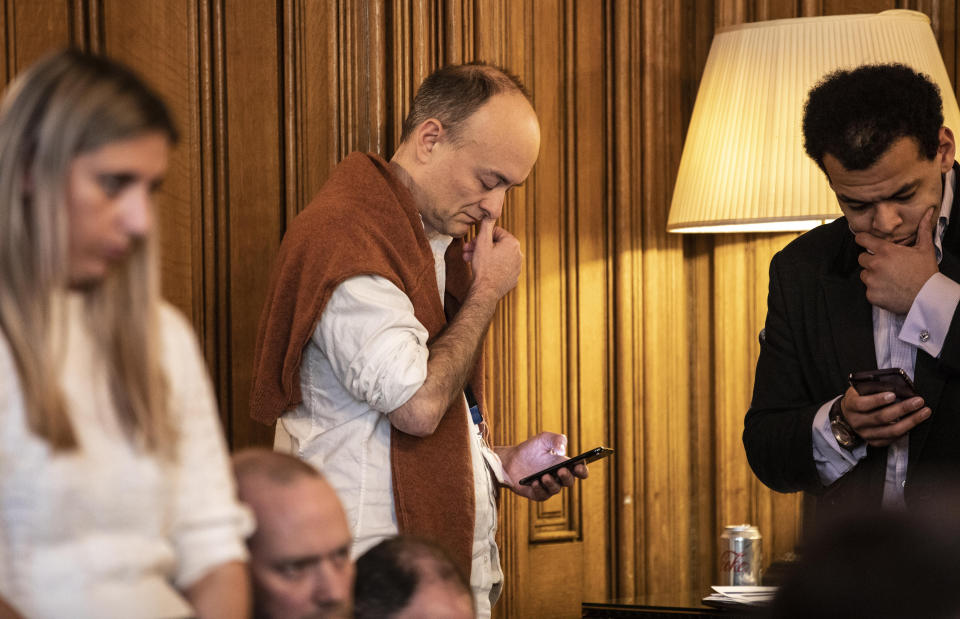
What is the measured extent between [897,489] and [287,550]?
142cm

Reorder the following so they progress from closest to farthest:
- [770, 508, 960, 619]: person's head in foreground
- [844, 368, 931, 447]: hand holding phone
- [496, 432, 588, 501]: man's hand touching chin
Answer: [770, 508, 960, 619]: person's head in foreground
[844, 368, 931, 447]: hand holding phone
[496, 432, 588, 501]: man's hand touching chin

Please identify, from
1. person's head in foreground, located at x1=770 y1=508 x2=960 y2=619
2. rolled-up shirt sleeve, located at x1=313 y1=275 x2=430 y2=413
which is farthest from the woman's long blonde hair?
rolled-up shirt sleeve, located at x1=313 y1=275 x2=430 y2=413

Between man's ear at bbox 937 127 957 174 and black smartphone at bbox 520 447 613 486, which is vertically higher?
man's ear at bbox 937 127 957 174

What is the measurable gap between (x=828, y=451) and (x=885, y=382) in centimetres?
21

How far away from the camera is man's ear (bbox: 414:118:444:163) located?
2.33 m

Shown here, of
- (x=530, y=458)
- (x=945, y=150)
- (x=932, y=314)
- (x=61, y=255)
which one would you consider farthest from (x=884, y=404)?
(x=61, y=255)

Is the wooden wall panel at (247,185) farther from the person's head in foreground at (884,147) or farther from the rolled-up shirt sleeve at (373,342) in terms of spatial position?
the person's head in foreground at (884,147)

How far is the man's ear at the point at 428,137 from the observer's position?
233cm

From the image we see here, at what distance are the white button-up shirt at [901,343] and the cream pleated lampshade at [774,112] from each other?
62 centimetres

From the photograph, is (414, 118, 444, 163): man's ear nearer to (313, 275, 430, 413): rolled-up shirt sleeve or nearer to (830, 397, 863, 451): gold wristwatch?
(313, 275, 430, 413): rolled-up shirt sleeve

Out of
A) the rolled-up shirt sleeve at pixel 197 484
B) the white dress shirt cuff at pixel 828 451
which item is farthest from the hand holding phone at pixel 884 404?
the rolled-up shirt sleeve at pixel 197 484

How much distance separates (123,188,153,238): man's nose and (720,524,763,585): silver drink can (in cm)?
226

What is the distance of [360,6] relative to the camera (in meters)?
2.68

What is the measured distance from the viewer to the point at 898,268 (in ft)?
6.85
